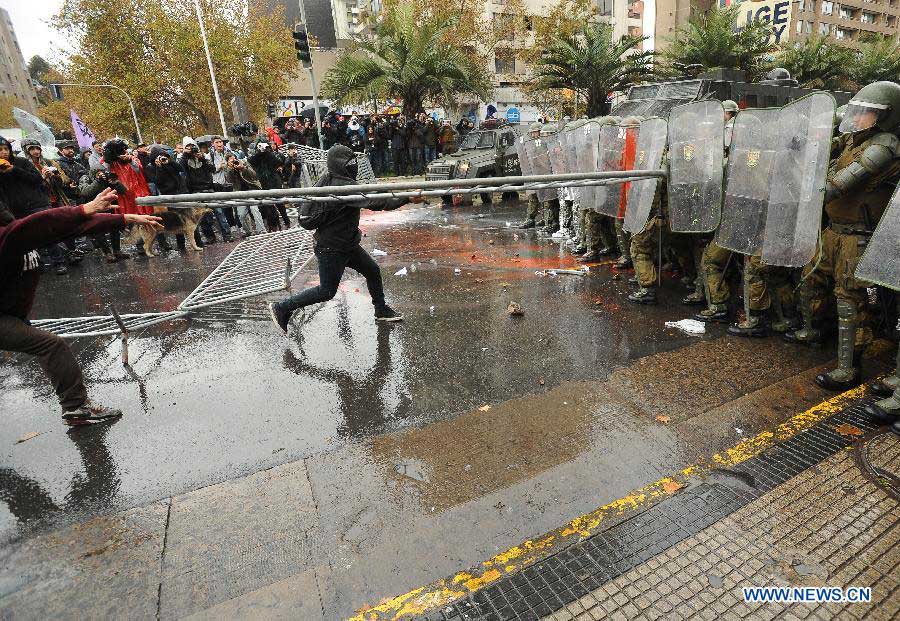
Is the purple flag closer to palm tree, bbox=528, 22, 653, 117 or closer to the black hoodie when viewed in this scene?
the black hoodie

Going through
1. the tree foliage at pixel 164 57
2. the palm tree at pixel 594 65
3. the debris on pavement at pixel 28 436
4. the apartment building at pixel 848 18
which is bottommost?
the debris on pavement at pixel 28 436

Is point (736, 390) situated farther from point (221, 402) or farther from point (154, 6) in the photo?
point (154, 6)

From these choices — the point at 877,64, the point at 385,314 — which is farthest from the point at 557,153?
the point at 877,64

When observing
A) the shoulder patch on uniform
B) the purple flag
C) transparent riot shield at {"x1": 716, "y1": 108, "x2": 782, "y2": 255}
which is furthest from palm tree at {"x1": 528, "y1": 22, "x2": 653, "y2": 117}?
the shoulder patch on uniform

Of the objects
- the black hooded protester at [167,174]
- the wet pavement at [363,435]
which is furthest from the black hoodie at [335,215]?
the black hooded protester at [167,174]

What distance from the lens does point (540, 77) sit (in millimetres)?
23578

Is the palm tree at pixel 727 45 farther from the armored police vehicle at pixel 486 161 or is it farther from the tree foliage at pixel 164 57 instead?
the tree foliage at pixel 164 57

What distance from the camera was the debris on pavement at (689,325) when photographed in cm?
478

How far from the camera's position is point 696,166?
451cm

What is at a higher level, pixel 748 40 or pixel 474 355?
pixel 748 40

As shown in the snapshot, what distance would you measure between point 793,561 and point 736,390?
1.66 metres

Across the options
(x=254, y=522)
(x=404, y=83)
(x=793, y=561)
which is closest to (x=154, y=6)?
(x=404, y=83)

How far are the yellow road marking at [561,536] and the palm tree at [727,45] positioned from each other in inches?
974

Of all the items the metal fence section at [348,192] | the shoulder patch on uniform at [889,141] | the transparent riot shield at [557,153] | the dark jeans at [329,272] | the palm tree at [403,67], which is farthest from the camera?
the palm tree at [403,67]
